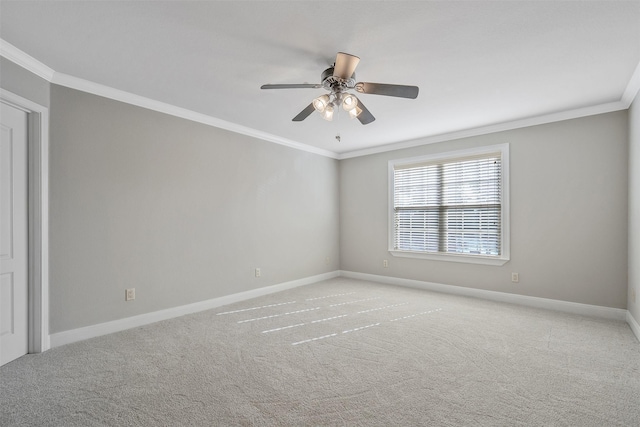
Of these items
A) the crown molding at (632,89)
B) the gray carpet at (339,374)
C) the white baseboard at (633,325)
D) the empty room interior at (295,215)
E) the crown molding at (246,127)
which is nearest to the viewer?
the gray carpet at (339,374)

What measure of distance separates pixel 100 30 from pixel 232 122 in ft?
6.61

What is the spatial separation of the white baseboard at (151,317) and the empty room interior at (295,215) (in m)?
0.02

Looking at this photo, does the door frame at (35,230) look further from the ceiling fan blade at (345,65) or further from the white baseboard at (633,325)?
the white baseboard at (633,325)

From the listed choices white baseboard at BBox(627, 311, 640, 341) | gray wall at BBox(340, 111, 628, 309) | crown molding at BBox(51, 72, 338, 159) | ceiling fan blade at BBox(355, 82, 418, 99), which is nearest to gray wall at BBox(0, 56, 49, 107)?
crown molding at BBox(51, 72, 338, 159)

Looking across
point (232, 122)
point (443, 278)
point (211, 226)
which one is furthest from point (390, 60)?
point (443, 278)

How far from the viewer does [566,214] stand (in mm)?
3725

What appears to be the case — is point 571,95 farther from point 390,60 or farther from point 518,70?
point 390,60

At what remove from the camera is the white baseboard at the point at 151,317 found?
2787mm

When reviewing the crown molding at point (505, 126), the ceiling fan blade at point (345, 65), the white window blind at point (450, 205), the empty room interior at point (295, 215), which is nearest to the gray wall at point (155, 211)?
the empty room interior at point (295, 215)

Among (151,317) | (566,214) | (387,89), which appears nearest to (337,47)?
(387,89)

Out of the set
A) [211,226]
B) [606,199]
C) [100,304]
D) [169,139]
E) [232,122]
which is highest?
[232,122]

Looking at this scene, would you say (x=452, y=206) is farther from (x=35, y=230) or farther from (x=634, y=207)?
(x=35, y=230)

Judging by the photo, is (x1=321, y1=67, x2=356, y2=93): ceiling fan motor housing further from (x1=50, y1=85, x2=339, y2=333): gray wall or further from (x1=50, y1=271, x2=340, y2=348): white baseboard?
(x1=50, y1=271, x2=340, y2=348): white baseboard

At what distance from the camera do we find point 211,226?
3932 millimetres
